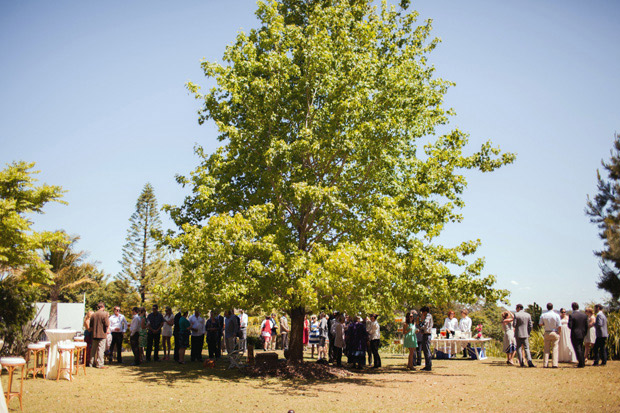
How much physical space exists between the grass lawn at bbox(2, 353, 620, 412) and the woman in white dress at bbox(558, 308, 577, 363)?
3.98 ft

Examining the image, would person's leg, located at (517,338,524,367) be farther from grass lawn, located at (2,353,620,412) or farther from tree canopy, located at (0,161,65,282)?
tree canopy, located at (0,161,65,282)

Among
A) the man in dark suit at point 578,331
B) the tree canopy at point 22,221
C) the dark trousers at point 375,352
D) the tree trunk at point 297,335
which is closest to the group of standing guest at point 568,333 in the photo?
the man in dark suit at point 578,331

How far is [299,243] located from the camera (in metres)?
14.2

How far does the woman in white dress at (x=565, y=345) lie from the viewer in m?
14.8

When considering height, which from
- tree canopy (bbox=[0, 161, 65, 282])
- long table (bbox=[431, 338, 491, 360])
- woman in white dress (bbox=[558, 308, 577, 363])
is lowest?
long table (bbox=[431, 338, 491, 360])

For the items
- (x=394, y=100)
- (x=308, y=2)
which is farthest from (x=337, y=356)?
(x=308, y=2)

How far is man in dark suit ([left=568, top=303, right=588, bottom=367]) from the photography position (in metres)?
14.0

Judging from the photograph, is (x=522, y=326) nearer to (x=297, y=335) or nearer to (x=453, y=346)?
(x=453, y=346)

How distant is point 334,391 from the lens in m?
10.6

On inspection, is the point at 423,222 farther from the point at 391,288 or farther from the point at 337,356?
the point at 337,356

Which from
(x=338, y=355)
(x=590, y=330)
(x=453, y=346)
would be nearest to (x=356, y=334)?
(x=338, y=355)

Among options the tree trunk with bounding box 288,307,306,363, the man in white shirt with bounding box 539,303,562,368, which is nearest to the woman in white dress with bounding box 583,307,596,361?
the man in white shirt with bounding box 539,303,562,368

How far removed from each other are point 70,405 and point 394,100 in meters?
10.6

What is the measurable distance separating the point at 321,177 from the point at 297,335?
4826mm
